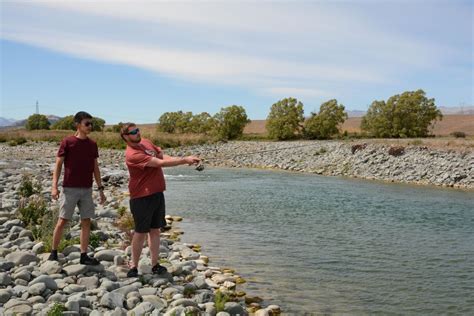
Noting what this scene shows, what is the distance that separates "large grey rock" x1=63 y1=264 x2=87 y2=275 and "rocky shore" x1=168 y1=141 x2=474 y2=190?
15.9 meters

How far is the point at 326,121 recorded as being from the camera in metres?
62.5

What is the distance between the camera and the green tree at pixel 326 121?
6272 cm

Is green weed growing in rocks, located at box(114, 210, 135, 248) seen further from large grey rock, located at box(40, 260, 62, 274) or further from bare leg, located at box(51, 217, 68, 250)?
large grey rock, located at box(40, 260, 62, 274)

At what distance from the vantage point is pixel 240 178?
102 feet

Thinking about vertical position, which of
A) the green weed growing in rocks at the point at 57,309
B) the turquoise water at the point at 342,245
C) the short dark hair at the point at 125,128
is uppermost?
the short dark hair at the point at 125,128

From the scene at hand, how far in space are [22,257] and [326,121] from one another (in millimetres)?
57470

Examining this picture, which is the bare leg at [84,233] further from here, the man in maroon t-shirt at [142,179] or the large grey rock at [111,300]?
the large grey rock at [111,300]

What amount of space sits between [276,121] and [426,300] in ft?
193

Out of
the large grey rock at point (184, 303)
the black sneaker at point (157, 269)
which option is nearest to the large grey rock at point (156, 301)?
the large grey rock at point (184, 303)

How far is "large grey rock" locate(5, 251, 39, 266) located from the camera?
7652 millimetres

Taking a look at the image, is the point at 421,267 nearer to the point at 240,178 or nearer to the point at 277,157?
the point at 240,178

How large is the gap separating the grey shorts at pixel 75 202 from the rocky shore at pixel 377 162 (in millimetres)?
15666

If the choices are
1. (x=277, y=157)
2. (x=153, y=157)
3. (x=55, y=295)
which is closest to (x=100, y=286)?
(x=55, y=295)

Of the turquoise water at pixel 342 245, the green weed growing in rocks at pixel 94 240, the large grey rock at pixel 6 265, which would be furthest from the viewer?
the green weed growing in rocks at pixel 94 240
